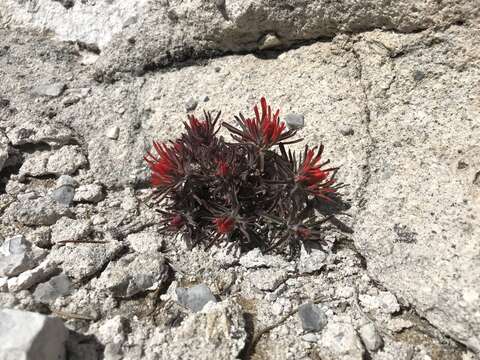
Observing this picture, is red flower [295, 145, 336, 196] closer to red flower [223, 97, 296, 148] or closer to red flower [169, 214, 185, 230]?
red flower [223, 97, 296, 148]

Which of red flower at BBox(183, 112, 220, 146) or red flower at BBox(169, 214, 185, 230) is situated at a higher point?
red flower at BBox(183, 112, 220, 146)

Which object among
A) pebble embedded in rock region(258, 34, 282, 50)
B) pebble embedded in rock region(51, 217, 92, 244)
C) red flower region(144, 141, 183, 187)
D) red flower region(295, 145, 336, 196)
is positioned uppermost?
pebble embedded in rock region(258, 34, 282, 50)

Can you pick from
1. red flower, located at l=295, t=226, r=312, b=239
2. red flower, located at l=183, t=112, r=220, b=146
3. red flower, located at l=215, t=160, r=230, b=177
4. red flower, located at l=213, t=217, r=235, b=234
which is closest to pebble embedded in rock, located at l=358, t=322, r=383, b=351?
red flower, located at l=295, t=226, r=312, b=239

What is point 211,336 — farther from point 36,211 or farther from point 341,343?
point 36,211

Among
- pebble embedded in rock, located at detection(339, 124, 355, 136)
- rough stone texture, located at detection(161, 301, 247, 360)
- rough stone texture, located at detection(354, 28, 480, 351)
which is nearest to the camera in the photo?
rough stone texture, located at detection(161, 301, 247, 360)

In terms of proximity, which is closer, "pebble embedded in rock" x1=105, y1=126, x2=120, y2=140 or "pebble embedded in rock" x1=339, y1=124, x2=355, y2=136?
"pebble embedded in rock" x1=339, y1=124, x2=355, y2=136

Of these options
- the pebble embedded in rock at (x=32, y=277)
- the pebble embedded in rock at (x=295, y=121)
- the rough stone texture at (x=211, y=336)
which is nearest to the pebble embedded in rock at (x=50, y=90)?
the pebble embedded in rock at (x=32, y=277)
